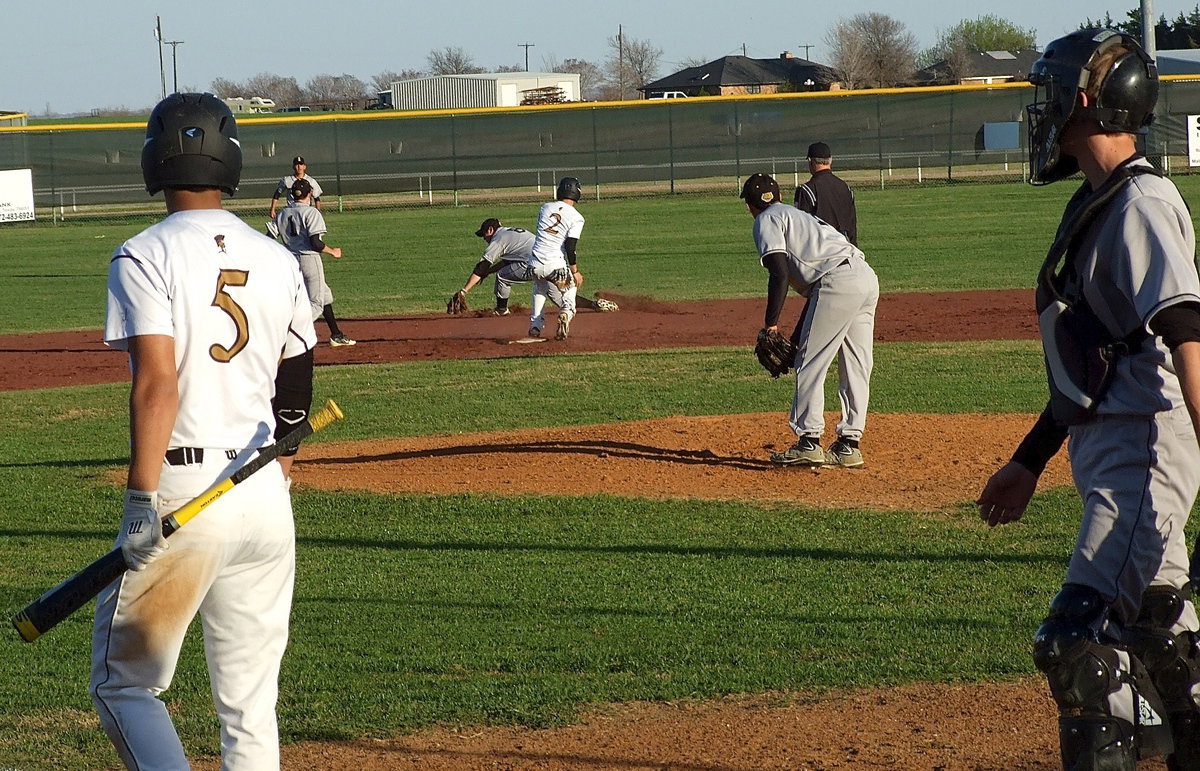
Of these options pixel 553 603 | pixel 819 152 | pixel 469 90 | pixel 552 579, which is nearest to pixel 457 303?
pixel 819 152

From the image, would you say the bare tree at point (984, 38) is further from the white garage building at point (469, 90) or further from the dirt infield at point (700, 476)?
the dirt infield at point (700, 476)

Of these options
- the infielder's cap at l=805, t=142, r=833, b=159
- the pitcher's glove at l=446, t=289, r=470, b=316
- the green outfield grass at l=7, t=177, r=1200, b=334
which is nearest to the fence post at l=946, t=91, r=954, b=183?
the green outfield grass at l=7, t=177, r=1200, b=334

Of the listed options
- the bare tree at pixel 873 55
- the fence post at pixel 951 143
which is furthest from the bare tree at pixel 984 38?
the fence post at pixel 951 143

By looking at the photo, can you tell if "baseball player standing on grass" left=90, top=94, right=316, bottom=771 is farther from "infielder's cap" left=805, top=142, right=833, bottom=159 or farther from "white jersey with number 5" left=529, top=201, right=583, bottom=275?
"white jersey with number 5" left=529, top=201, right=583, bottom=275

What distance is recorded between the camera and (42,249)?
3069 centimetres

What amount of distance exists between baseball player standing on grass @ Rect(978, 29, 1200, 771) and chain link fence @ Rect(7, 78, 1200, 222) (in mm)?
37224

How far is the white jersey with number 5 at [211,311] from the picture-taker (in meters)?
3.39

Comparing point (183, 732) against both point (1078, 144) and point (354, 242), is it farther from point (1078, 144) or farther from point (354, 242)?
point (354, 242)

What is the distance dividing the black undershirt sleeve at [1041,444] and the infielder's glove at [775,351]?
5.26 metres

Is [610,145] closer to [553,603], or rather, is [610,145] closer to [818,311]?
[818,311]

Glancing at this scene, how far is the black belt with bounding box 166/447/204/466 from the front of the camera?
3494mm

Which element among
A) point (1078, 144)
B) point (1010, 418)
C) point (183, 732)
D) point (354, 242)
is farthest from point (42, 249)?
point (1078, 144)

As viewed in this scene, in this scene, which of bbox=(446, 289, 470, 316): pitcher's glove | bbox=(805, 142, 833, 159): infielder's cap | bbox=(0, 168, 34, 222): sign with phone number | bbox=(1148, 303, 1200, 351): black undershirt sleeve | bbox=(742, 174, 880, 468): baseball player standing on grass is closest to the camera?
bbox=(1148, 303, 1200, 351): black undershirt sleeve

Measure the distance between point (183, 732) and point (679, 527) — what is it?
3.51 metres
